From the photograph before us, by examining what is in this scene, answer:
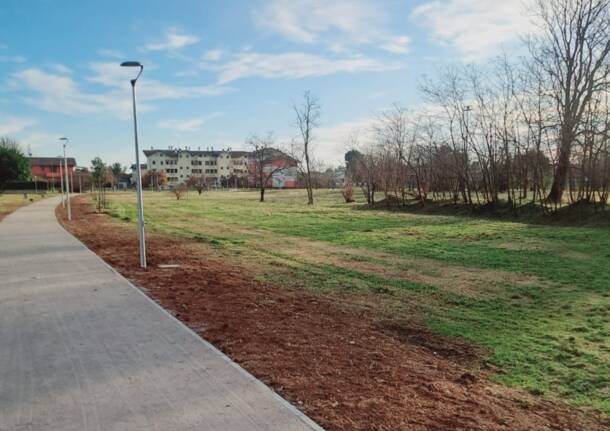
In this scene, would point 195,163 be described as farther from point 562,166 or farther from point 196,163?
point 562,166

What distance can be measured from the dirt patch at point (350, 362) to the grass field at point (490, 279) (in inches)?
17.0

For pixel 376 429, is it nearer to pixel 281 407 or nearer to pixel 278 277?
pixel 281 407

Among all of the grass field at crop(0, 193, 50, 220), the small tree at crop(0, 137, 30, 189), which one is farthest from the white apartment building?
the grass field at crop(0, 193, 50, 220)

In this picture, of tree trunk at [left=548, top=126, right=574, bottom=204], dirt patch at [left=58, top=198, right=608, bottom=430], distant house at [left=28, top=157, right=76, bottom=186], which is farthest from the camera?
distant house at [left=28, top=157, right=76, bottom=186]

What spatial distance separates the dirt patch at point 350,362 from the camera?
3.68 meters

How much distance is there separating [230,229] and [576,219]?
1456 centimetres

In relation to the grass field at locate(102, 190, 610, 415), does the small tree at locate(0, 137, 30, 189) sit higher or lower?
higher

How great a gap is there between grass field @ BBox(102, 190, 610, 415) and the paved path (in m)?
2.65

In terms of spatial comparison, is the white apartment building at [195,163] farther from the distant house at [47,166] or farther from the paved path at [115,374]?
the paved path at [115,374]

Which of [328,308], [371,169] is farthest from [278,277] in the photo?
[371,169]

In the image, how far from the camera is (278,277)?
31.3ft

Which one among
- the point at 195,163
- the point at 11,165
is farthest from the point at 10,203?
the point at 195,163

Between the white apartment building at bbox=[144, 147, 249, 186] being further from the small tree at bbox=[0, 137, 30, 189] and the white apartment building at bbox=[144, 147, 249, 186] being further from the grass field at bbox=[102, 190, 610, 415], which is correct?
the grass field at bbox=[102, 190, 610, 415]

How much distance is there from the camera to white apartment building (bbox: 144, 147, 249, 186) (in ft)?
413
